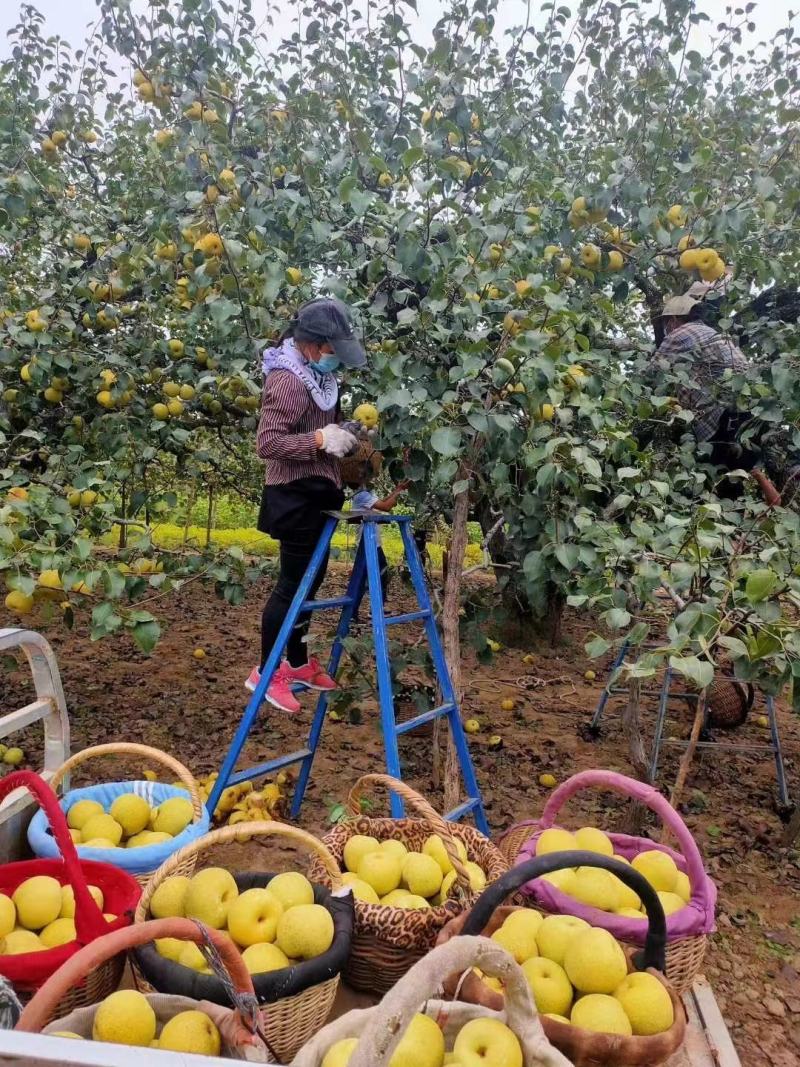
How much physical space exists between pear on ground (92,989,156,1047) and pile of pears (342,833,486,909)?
551 mm

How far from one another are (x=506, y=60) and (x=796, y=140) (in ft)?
4.57

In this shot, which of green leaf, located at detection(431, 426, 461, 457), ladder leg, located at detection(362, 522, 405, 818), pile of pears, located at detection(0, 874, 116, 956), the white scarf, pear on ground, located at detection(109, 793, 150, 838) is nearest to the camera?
pile of pears, located at detection(0, 874, 116, 956)

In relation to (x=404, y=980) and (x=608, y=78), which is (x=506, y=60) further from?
(x=404, y=980)

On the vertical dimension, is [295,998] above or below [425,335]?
below

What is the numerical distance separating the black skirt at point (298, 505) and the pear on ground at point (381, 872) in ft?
4.66

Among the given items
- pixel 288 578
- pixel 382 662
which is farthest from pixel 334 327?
pixel 382 662

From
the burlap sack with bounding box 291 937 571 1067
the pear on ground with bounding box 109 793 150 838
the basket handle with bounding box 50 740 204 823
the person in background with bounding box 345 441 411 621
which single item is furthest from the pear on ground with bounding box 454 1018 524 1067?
the person in background with bounding box 345 441 411 621

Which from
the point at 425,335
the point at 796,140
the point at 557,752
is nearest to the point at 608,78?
the point at 796,140

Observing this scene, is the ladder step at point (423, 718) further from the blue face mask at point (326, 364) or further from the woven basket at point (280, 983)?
the blue face mask at point (326, 364)

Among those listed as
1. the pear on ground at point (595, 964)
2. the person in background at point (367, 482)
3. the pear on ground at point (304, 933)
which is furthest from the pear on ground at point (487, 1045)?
the person in background at point (367, 482)

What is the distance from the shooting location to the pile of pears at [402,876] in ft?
5.61

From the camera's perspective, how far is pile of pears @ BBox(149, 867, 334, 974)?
1.42 metres

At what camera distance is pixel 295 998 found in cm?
136

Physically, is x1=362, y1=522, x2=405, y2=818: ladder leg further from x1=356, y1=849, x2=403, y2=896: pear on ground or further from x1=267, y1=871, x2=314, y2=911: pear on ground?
x1=267, y1=871, x2=314, y2=911: pear on ground
